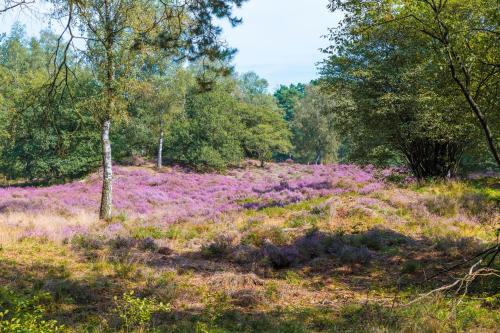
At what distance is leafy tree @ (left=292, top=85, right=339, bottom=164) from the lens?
6041 centimetres

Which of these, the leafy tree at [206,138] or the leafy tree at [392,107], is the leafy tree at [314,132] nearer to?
the leafy tree at [206,138]

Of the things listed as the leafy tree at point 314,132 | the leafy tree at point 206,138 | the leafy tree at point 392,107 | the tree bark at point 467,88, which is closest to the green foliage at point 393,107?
the leafy tree at point 392,107

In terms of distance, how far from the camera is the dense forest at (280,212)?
21.0 ft

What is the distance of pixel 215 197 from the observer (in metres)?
24.8

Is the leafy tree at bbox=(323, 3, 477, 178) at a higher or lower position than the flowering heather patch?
higher

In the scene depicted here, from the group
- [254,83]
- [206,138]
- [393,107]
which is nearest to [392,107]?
[393,107]

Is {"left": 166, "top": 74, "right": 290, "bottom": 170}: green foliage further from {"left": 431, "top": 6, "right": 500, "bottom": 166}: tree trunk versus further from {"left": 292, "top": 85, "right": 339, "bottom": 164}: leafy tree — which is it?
{"left": 431, "top": 6, "right": 500, "bottom": 166}: tree trunk

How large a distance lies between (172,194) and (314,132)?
3885cm

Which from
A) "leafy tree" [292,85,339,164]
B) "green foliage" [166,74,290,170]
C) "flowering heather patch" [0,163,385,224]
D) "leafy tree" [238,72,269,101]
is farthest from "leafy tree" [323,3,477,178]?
"leafy tree" [238,72,269,101]

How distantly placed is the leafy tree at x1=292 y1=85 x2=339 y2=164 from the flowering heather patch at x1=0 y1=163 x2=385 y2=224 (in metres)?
25.6

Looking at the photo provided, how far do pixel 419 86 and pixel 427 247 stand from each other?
9050 mm

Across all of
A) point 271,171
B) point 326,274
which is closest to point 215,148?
point 271,171

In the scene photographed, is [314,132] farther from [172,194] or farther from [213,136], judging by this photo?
[172,194]

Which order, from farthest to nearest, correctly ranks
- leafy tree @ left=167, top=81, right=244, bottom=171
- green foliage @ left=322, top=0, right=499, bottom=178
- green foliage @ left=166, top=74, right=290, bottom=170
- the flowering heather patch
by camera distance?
green foliage @ left=166, top=74, right=290, bottom=170 < leafy tree @ left=167, top=81, right=244, bottom=171 < the flowering heather patch < green foliage @ left=322, top=0, right=499, bottom=178
